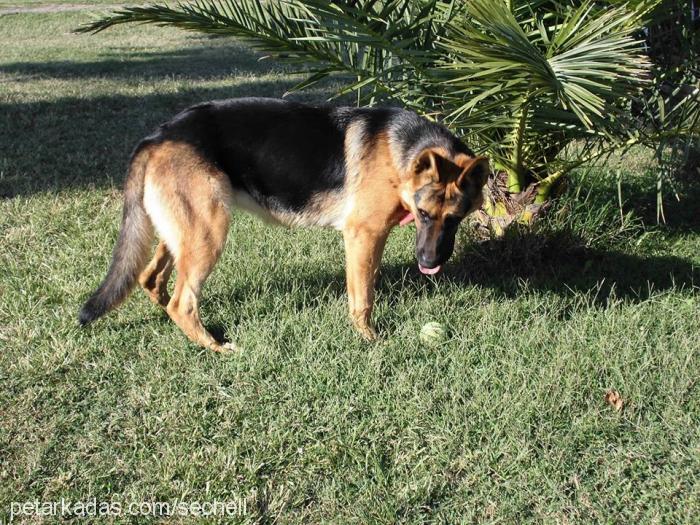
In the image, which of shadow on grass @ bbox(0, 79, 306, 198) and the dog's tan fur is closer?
the dog's tan fur

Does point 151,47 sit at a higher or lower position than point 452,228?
lower

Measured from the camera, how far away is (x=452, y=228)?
4012 mm

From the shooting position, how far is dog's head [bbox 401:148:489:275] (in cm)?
387

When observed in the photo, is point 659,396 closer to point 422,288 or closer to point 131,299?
point 422,288

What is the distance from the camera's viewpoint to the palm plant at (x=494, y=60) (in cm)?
357

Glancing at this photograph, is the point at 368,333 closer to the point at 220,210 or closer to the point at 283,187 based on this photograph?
the point at 283,187

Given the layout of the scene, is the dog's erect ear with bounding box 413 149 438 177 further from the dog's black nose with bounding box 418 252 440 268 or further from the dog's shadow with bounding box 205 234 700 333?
the dog's shadow with bounding box 205 234 700 333

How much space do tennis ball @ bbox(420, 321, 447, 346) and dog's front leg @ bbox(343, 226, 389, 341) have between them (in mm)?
306

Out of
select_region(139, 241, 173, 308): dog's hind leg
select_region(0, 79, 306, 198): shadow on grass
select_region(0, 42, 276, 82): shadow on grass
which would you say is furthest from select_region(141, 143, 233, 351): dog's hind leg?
select_region(0, 42, 276, 82): shadow on grass

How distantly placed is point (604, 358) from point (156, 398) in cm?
256

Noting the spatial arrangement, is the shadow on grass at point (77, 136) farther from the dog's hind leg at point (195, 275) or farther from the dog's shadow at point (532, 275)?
the dog's hind leg at point (195, 275)

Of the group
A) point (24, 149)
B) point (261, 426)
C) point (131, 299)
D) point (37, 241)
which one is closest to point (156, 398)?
point (261, 426)

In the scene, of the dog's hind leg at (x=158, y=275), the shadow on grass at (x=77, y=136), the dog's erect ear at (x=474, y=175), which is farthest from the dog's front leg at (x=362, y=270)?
the shadow on grass at (x=77, y=136)

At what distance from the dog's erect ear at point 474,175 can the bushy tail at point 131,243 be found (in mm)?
1859
